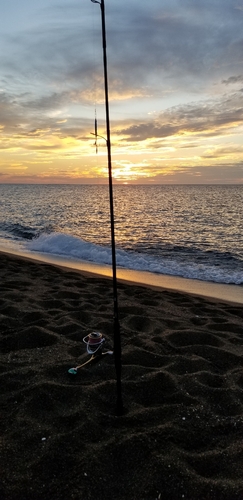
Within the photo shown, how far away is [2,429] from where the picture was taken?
2.99 metres

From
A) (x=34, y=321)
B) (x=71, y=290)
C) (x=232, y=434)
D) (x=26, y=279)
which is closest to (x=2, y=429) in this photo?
(x=232, y=434)

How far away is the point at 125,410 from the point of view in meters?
3.26

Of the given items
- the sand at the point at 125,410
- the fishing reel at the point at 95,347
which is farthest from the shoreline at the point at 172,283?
the fishing reel at the point at 95,347

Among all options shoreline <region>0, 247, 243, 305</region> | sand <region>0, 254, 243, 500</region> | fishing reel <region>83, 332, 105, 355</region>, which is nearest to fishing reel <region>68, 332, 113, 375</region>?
fishing reel <region>83, 332, 105, 355</region>

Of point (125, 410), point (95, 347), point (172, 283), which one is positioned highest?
point (95, 347)

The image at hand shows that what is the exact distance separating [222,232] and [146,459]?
2267cm

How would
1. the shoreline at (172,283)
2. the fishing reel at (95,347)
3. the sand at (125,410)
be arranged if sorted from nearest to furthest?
the sand at (125,410)
the fishing reel at (95,347)
the shoreline at (172,283)

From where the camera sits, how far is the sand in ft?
8.20

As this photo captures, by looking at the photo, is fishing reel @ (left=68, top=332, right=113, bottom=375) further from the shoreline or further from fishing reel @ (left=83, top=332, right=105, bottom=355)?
the shoreline

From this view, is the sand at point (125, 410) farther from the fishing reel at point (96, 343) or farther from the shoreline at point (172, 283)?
the shoreline at point (172, 283)

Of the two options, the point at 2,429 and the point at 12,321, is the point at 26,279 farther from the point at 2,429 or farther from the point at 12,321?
the point at 2,429

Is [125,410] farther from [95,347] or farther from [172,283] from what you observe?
[172,283]

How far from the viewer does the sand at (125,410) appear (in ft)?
8.20

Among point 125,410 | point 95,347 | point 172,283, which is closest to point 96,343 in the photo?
point 95,347
